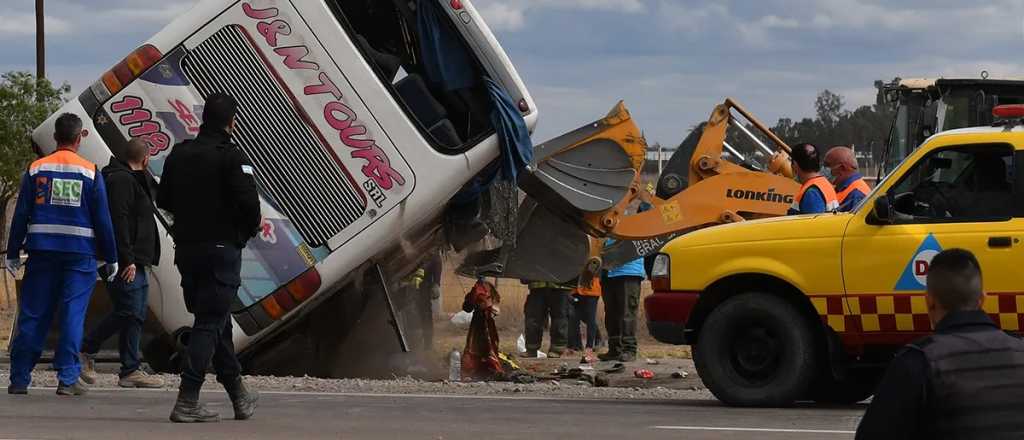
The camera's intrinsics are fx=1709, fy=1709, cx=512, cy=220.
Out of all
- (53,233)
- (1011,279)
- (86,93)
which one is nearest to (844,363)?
(1011,279)

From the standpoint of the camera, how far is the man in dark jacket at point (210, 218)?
8641mm

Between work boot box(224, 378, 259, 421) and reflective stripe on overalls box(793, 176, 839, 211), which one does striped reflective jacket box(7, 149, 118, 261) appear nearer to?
work boot box(224, 378, 259, 421)

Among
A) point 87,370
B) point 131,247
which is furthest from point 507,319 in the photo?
point 131,247

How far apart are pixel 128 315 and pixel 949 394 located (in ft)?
26.7

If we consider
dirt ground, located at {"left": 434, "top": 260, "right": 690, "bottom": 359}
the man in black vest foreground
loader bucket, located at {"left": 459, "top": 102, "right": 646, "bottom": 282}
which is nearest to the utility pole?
dirt ground, located at {"left": 434, "top": 260, "right": 690, "bottom": 359}

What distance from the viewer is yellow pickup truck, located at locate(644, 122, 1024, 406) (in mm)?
10023

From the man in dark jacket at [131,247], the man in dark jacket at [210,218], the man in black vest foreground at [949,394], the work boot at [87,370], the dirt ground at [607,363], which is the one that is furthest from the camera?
the dirt ground at [607,363]

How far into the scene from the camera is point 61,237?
34.1 feet

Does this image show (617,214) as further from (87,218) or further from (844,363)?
(87,218)

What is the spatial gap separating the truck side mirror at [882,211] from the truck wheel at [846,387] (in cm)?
138

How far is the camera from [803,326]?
1052 centimetres

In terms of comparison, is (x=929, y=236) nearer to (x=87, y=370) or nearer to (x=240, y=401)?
(x=240, y=401)

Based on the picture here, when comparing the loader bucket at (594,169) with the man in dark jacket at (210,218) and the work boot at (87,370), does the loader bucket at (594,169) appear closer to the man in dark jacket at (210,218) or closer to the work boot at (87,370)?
the work boot at (87,370)

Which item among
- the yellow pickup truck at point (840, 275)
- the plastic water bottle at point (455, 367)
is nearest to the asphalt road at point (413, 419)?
the yellow pickup truck at point (840, 275)
